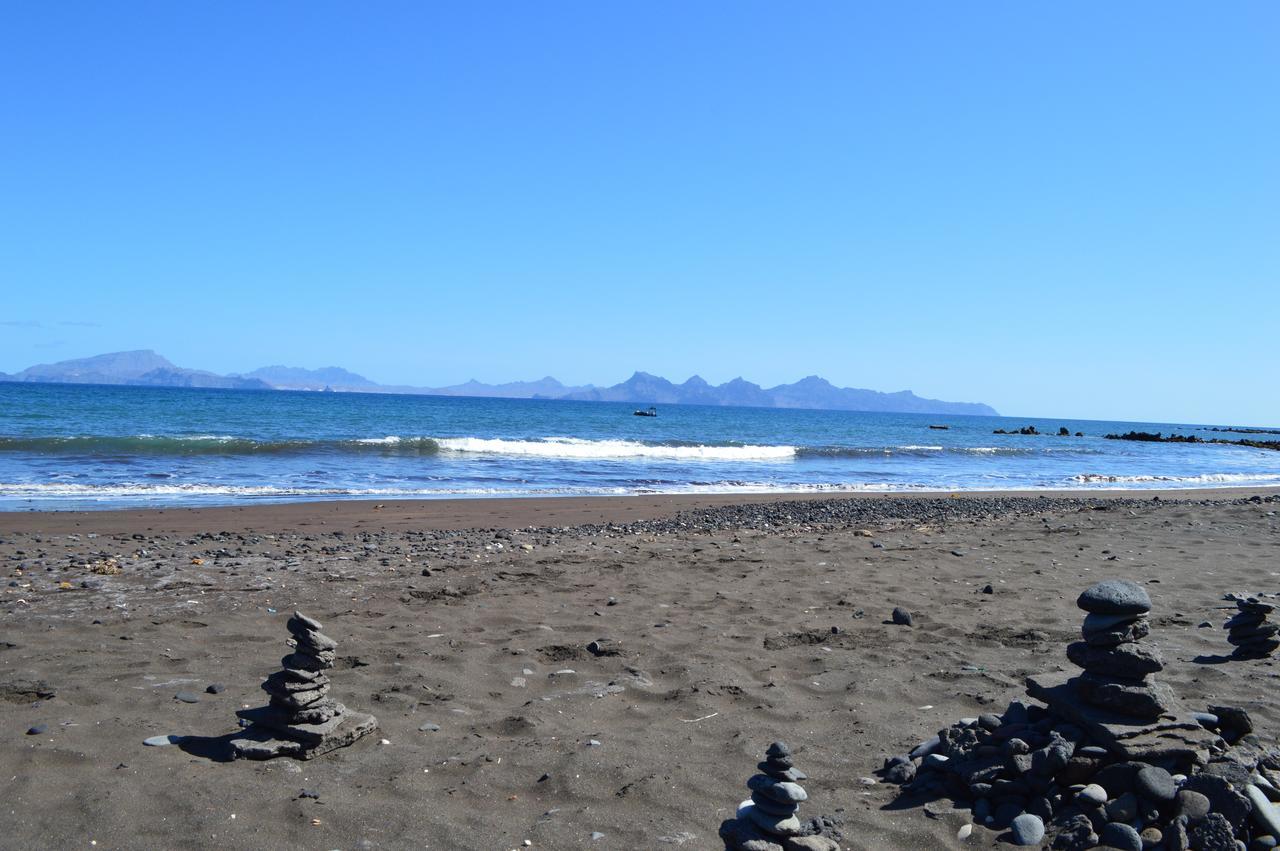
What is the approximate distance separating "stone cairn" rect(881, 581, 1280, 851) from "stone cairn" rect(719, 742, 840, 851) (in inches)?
35.4

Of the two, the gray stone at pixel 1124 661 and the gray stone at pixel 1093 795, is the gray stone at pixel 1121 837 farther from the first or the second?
the gray stone at pixel 1124 661

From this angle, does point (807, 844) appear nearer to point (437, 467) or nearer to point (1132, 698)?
point (1132, 698)

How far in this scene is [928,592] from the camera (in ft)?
28.8

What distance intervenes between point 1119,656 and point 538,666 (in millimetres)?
3794

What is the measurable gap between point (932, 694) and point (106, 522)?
41.7 ft

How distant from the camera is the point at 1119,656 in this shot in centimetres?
445

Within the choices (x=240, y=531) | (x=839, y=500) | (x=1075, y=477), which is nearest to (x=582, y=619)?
(x=240, y=531)

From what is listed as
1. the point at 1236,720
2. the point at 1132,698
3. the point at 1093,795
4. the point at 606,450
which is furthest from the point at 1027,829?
the point at 606,450

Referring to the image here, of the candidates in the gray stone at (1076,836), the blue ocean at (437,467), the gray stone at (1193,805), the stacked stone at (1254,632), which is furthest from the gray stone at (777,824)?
the blue ocean at (437,467)

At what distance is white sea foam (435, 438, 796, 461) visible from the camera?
1394 inches

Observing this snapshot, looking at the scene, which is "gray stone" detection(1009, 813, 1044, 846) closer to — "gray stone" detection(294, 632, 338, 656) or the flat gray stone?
the flat gray stone

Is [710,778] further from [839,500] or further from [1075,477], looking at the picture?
[1075,477]

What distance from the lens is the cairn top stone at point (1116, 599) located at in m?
4.50

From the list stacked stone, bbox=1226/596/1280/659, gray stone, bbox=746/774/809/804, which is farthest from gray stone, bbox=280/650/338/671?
stacked stone, bbox=1226/596/1280/659
